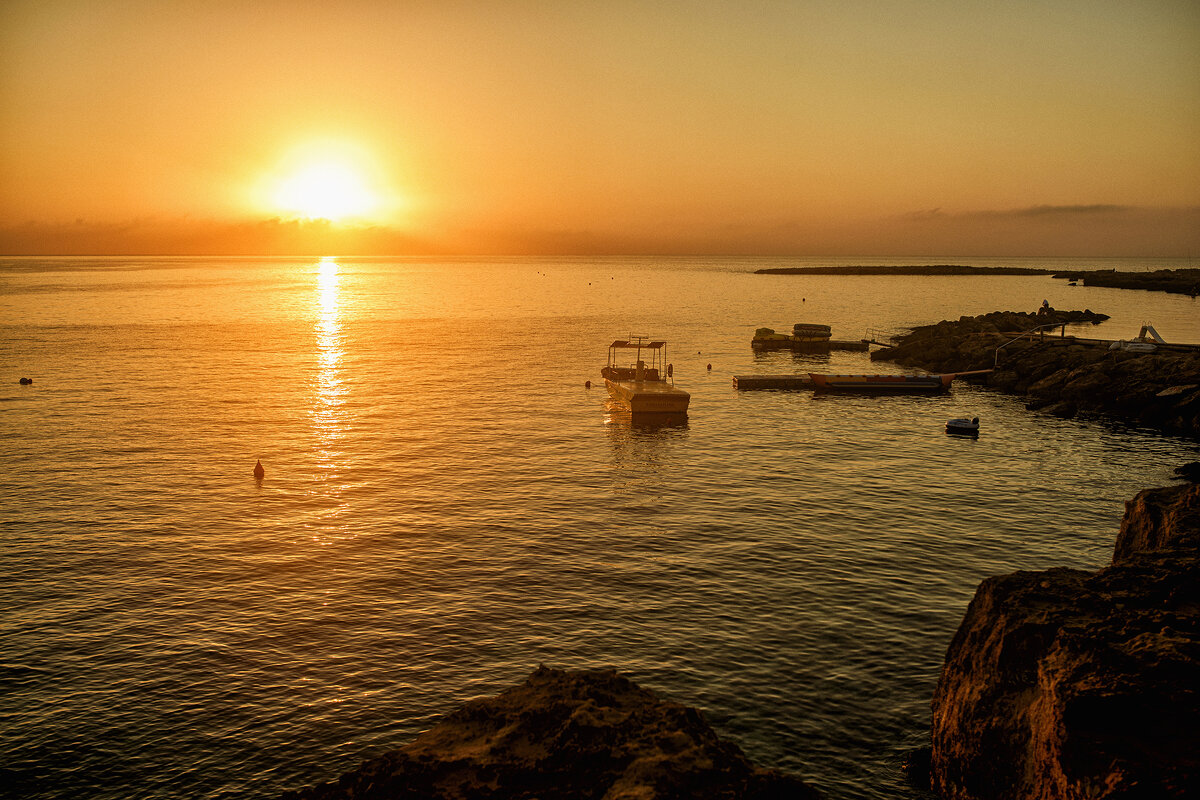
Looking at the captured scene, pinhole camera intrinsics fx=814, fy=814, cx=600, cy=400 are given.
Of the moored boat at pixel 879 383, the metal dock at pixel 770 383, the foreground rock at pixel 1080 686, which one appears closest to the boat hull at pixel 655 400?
the metal dock at pixel 770 383

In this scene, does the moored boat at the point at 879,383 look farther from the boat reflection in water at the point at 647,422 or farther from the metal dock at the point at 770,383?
the boat reflection in water at the point at 647,422

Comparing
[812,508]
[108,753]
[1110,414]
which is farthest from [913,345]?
[108,753]

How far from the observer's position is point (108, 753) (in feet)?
63.1

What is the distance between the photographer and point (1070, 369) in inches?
2918

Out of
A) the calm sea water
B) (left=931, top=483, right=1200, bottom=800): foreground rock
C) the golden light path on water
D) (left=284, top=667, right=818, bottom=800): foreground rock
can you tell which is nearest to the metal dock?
the calm sea water

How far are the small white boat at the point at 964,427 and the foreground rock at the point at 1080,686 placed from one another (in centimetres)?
3832

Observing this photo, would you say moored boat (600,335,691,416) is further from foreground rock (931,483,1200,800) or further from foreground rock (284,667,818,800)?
foreground rock (284,667,818,800)

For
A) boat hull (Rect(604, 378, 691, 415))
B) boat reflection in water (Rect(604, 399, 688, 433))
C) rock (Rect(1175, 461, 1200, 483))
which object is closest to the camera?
rock (Rect(1175, 461, 1200, 483))

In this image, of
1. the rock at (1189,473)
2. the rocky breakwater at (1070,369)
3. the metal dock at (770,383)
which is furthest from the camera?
the metal dock at (770,383)

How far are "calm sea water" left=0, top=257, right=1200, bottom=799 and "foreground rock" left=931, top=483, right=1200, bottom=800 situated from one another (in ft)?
10.2

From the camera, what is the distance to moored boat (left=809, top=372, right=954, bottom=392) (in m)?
75.4

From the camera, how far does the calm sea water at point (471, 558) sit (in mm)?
20500

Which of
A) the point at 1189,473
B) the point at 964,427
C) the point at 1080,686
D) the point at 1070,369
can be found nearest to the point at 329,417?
the point at 964,427

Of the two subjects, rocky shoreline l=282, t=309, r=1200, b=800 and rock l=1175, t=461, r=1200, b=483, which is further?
rock l=1175, t=461, r=1200, b=483
